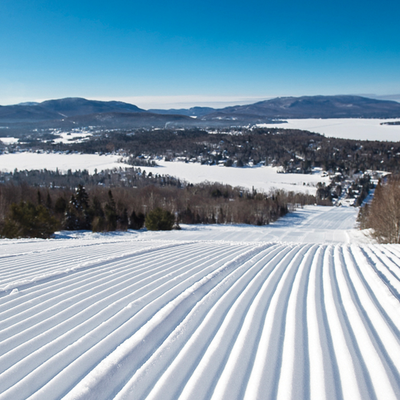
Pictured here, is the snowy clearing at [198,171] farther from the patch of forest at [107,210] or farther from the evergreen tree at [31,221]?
the evergreen tree at [31,221]

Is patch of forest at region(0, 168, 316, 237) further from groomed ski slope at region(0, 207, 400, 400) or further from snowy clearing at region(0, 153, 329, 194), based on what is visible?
snowy clearing at region(0, 153, 329, 194)

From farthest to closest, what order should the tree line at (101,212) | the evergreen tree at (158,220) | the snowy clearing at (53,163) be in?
the snowy clearing at (53,163) < the evergreen tree at (158,220) < the tree line at (101,212)

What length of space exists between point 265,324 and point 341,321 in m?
1.22

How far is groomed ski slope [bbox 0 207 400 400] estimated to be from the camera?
282 cm

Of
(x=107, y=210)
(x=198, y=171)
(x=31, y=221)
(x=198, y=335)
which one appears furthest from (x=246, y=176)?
(x=198, y=335)

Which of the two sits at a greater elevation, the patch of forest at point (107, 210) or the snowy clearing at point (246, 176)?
the patch of forest at point (107, 210)

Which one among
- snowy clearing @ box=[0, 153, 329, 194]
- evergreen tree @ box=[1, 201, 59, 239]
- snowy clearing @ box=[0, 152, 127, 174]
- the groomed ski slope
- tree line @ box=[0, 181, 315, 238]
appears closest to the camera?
the groomed ski slope

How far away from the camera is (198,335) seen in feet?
12.4

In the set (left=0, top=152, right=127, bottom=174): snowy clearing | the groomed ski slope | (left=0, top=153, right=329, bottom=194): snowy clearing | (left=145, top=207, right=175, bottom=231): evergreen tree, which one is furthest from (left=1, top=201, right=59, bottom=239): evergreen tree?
(left=0, top=152, right=127, bottom=174): snowy clearing

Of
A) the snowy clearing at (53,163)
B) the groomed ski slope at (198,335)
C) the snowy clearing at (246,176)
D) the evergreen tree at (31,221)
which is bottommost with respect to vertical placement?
the snowy clearing at (246,176)

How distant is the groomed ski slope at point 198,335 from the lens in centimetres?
282

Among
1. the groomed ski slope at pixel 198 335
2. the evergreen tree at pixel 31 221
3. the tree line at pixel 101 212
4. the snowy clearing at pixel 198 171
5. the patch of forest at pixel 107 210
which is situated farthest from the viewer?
the snowy clearing at pixel 198 171

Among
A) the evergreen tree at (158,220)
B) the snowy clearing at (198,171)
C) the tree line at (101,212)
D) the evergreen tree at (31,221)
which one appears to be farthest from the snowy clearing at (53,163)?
the evergreen tree at (31,221)

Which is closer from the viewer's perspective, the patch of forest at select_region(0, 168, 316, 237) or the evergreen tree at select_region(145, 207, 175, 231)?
the patch of forest at select_region(0, 168, 316, 237)
